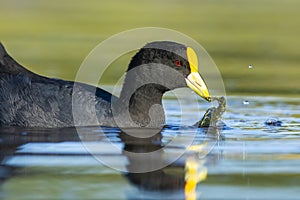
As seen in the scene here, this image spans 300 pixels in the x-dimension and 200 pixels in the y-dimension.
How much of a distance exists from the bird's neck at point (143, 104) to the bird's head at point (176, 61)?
27 cm

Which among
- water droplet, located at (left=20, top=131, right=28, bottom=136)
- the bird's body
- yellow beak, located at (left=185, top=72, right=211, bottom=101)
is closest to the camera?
water droplet, located at (left=20, top=131, right=28, bottom=136)

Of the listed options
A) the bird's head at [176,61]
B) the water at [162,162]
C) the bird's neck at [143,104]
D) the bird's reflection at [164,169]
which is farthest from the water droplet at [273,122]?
the bird's reflection at [164,169]

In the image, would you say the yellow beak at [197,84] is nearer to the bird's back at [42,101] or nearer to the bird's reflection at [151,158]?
the bird's reflection at [151,158]

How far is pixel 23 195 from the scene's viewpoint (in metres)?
5.96

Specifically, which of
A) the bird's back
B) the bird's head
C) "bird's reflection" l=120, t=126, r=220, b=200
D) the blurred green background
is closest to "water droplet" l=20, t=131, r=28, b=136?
the bird's back

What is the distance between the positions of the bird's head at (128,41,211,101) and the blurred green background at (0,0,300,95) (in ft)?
8.41

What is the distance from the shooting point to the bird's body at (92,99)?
8945 mm

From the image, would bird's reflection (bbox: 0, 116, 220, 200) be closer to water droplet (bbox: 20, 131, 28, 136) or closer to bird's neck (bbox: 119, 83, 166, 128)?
water droplet (bbox: 20, 131, 28, 136)

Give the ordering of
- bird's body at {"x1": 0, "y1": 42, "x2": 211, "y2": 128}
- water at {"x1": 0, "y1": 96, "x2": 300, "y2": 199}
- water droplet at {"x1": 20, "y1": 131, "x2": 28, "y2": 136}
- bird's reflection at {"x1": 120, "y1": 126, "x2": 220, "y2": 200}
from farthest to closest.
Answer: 1. bird's body at {"x1": 0, "y1": 42, "x2": 211, "y2": 128}
2. water droplet at {"x1": 20, "y1": 131, "x2": 28, "y2": 136}
3. bird's reflection at {"x1": 120, "y1": 126, "x2": 220, "y2": 200}
4. water at {"x1": 0, "y1": 96, "x2": 300, "y2": 199}

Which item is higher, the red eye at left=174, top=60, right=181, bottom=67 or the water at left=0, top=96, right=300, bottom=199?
the red eye at left=174, top=60, right=181, bottom=67

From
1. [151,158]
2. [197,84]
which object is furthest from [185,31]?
[151,158]

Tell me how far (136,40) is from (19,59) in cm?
304

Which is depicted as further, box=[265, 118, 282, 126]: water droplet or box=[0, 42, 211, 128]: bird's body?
box=[265, 118, 282, 126]: water droplet

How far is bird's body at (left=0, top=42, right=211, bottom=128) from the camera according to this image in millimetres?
8945
